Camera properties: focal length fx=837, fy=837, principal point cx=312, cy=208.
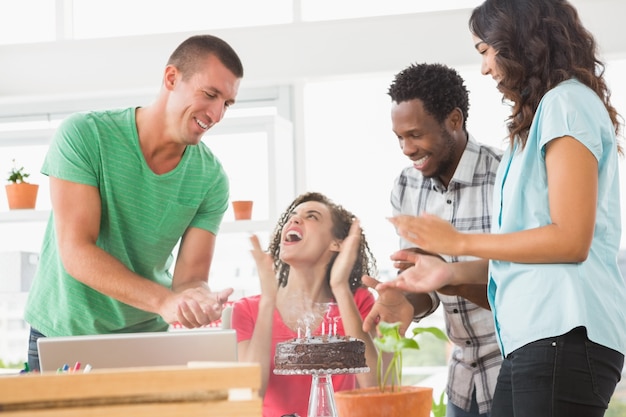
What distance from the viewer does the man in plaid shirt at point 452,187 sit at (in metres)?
2.20

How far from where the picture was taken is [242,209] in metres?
3.43

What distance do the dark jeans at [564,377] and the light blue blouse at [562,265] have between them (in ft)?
0.06

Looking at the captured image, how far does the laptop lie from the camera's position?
1.41 meters

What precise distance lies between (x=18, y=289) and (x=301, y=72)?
1531 millimetres

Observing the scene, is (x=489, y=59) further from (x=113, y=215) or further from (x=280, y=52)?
(x=280, y=52)

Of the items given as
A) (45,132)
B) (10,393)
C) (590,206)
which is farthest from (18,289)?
(10,393)

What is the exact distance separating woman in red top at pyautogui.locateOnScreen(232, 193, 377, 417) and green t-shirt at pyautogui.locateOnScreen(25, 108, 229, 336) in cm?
40

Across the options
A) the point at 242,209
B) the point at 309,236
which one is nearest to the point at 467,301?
the point at 309,236

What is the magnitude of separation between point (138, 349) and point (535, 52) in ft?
2.85

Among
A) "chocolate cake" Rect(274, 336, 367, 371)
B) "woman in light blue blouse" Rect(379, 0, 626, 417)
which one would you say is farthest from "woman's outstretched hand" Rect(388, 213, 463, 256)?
"chocolate cake" Rect(274, 336, 367, 371)

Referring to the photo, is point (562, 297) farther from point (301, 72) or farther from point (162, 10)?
point (162, 10)

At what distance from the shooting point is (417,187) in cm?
238

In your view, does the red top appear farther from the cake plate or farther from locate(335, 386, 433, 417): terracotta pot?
locate(335, 386, 433, 417): terracotta pot

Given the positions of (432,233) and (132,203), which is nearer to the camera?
(432,233)
